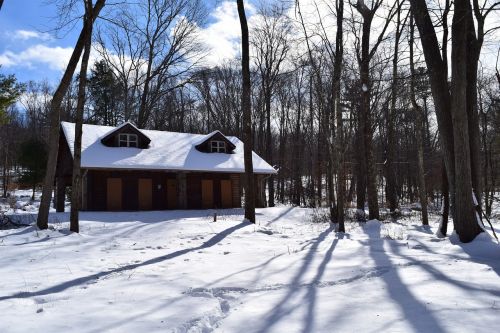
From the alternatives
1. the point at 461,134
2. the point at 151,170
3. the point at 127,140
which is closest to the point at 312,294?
the point at 461,134

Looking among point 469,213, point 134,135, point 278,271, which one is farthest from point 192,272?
point 134,135

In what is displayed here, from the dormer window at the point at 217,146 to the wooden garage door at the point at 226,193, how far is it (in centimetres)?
223

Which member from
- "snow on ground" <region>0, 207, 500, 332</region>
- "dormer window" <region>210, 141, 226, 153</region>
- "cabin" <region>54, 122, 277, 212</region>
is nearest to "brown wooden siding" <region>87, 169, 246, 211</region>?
"cabin" <region>54, 122, 277, 212</region>

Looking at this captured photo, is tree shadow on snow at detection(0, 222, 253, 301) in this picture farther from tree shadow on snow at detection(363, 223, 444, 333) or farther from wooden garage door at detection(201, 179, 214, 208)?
wooden garage door at detection(201, 179, 214, 208)

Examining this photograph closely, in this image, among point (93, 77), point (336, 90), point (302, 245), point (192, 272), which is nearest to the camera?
point (192, 272)

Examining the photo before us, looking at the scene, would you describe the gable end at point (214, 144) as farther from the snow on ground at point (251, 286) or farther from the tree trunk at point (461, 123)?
the tree trunk at point (461, 123)

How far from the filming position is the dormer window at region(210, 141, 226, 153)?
95.5 ft

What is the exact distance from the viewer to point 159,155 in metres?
26.6

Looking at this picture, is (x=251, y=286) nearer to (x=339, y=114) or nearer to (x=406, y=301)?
(x=406, y=301)

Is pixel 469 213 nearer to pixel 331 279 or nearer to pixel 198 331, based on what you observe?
pixel 331 279

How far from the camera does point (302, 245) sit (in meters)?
10.8

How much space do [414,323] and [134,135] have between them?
24500 mm

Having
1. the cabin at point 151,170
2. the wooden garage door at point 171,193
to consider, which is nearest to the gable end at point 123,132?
the cabin at point 151,170

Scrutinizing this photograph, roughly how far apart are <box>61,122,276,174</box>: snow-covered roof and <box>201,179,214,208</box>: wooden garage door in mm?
1455
